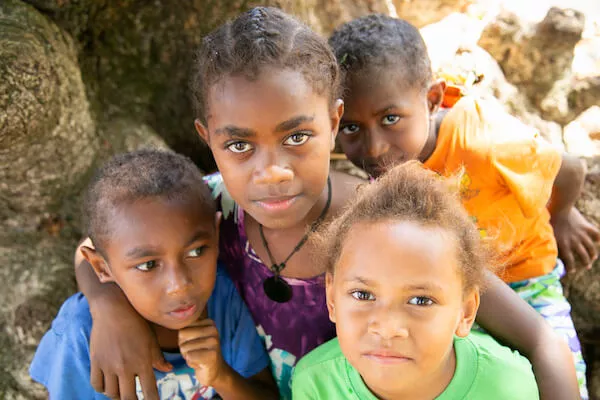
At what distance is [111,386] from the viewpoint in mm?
1645

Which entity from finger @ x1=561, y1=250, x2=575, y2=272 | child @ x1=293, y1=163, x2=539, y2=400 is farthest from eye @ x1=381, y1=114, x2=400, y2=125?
finger @ x1=561, y1=250, x2=575, y2=272

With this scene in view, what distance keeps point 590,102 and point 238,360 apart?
2.12m

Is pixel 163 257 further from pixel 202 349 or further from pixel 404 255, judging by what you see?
pixel 404 255

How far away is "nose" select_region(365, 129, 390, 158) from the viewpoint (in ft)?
5.85

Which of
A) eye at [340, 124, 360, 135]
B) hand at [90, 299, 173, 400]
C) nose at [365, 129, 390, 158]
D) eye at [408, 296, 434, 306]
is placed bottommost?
hand at [90, 299, 173, 400]

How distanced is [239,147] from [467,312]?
74 cm

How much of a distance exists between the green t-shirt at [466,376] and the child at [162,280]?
9.9 inches

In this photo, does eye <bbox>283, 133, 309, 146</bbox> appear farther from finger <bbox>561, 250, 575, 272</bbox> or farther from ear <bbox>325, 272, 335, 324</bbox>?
finger <bbox>561, 250, 575, 272</bbox>

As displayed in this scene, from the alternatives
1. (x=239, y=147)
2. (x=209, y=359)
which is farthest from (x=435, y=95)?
(x=209, y=359)

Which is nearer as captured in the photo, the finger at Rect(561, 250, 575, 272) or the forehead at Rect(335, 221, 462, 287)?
the forehead at Rect(335, 221, 462, 287)

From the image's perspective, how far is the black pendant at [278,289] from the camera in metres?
1.79

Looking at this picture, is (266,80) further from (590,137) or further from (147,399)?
(590,137)

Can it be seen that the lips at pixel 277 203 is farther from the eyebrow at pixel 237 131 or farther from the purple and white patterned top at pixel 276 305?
the purple and white patterned top at pixel 276 305

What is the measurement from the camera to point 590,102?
2719mm
